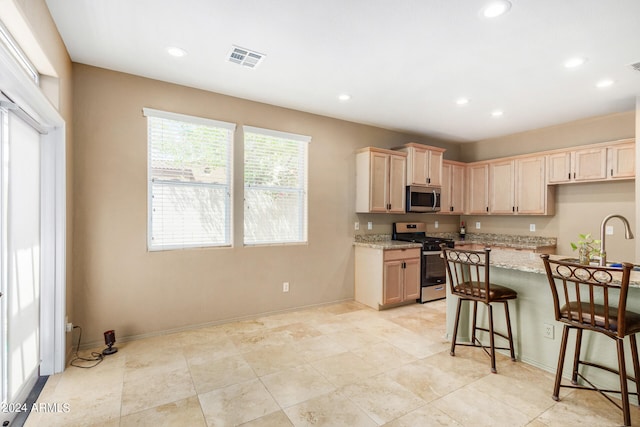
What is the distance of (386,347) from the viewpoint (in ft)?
10.2

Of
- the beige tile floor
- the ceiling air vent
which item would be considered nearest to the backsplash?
the beige tile floor

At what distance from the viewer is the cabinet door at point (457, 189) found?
224 inches

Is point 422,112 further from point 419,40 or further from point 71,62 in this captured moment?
point 71,62

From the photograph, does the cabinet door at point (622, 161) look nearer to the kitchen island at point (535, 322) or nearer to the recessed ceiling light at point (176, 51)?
the kitchen island at point (535, 322)

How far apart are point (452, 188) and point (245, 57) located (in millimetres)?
4297

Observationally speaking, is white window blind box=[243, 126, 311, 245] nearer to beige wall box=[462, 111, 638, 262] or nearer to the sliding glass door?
the sliding glass door

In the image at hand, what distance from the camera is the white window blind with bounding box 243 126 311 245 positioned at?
152 inches

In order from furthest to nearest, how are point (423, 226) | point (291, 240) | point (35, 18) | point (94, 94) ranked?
point (423, 226) → point (291, 240) → point (94, 94) → point (35, 18)

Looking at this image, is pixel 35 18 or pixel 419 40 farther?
pixel 419 40

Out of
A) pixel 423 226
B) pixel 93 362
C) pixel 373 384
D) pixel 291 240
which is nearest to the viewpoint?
pixel 373 384

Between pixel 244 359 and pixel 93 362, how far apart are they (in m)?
1.29

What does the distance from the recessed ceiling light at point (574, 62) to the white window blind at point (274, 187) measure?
2.80 m

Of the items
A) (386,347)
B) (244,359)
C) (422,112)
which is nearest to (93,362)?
(244,359)

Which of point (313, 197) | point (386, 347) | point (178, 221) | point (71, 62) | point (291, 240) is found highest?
point (71, 62)
